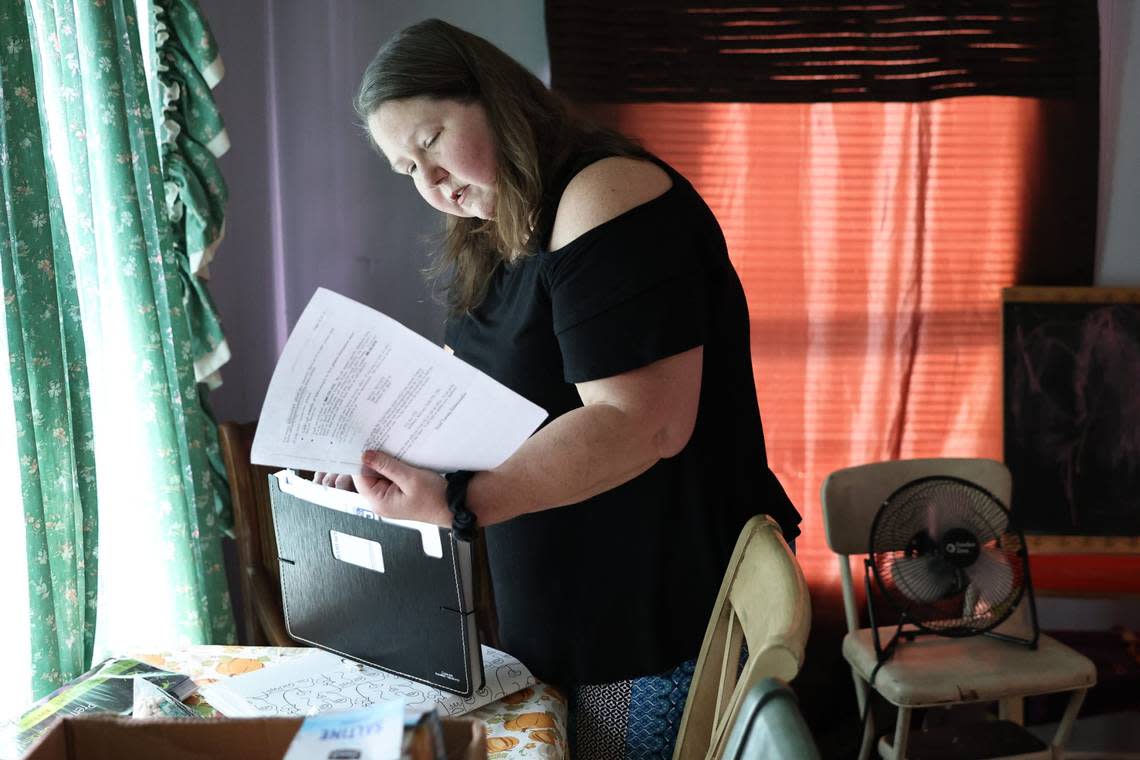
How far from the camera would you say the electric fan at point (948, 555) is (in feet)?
7.29

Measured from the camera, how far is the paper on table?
2.99ft

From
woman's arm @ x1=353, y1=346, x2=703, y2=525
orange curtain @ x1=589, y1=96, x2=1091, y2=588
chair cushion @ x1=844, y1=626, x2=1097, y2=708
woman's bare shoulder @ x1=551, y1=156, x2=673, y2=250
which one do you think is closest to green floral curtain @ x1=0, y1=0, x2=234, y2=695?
woman's arm @ x1=353, y1=346, x2=703, y2=525

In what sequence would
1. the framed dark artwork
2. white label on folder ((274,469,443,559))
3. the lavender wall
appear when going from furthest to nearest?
the framed dark artwork, the lavender wall, white label on folder ((274,469,443,559))

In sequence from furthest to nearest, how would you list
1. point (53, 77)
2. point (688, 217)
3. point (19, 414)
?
point (53, 77), point (19, 414), point (688, 217)

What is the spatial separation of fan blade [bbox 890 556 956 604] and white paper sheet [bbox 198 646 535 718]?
1.30m

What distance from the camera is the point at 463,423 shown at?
3.13 feet

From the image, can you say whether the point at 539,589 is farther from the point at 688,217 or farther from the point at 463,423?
the point at 688,217

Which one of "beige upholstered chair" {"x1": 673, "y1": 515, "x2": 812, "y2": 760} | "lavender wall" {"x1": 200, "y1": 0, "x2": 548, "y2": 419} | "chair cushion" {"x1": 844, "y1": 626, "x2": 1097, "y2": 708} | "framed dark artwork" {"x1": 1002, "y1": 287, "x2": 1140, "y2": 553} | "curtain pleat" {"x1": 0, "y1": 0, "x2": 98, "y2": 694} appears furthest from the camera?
"framed dark artwork" {"x1": 1002, "y1": 287, "x2": 1140, "y2": 553}

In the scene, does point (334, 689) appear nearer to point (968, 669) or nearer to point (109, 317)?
point (109, 317)

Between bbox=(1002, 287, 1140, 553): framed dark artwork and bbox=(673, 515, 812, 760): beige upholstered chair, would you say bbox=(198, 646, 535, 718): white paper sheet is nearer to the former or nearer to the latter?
bbox=(673, 515, 812, 760): beige upholstered chair

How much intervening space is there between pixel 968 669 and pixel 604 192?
1.60m

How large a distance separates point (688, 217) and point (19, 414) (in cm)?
109

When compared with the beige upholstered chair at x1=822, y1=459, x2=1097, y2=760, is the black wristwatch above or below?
above

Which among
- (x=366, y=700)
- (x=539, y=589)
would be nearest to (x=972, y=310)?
(x=539, y=589)
